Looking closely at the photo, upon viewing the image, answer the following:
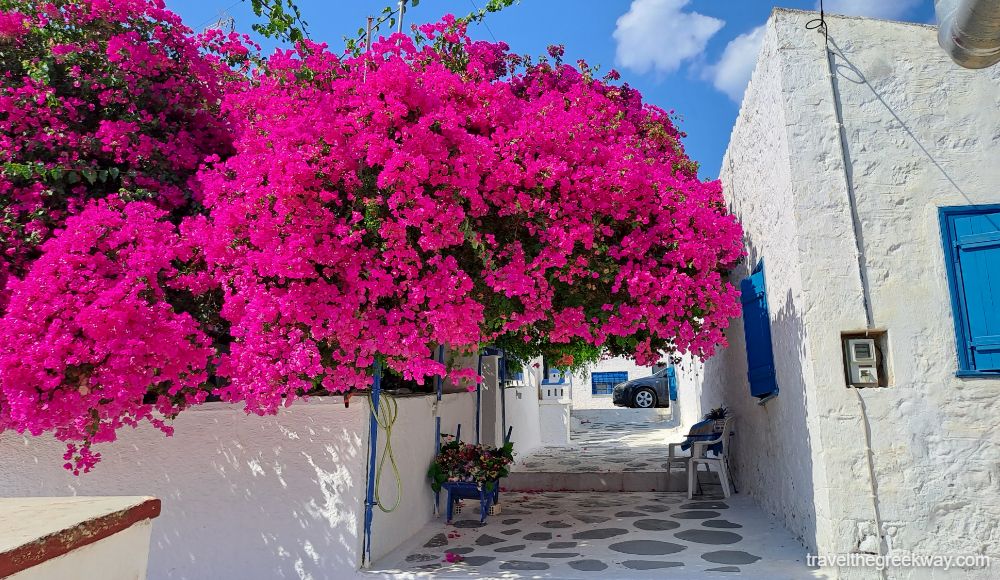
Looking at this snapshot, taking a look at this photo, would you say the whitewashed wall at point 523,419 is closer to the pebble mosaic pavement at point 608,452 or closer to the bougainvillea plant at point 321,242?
the pebble mosaic pavement at point 608,452

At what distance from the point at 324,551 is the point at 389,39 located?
15.2 feet

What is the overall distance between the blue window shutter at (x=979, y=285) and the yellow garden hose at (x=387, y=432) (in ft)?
16.6

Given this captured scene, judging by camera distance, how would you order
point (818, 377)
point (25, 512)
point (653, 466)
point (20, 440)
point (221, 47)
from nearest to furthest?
point (25, 512) → point (818, 377) → point (20, 440) → point (221, 47) → point (653, 466)

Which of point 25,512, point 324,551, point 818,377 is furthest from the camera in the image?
point 324,551

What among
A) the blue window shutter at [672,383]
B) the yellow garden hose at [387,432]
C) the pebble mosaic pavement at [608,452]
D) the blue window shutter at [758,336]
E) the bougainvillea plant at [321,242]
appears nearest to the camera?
the bougainvillea plant at [321,242]

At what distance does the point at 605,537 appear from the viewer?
21.3 feet

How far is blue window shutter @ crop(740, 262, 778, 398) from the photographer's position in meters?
6.43

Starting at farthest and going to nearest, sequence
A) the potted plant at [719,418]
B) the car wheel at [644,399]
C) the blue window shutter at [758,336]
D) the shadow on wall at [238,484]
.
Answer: the car wheel at [644,399] < the potted plant at [719,418] < the blue window shutter at [758,336] < the shadow on wall at [238,484]

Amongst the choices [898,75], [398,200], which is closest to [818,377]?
[898,75]

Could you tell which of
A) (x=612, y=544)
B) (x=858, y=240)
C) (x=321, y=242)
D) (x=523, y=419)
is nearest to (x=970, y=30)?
(x=858, y=240)

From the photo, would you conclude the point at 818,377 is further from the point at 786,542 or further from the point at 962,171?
the point at 962,171

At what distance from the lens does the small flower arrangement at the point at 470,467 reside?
748cm

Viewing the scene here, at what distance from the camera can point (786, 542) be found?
229 inches

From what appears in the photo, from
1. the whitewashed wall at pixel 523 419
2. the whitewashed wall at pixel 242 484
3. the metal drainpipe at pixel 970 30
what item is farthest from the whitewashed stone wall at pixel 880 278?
the whitewashed wall at pixel 523 419
